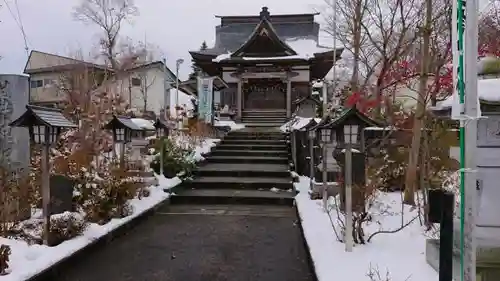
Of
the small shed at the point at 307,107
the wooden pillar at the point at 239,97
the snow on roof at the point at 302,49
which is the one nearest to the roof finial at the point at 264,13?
the snow on roof at the point at 302,49

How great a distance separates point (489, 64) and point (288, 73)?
17552 millimetres

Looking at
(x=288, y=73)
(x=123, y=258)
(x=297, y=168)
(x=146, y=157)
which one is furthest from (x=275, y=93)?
(x=123, y=258)

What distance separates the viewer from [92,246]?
5.11 m

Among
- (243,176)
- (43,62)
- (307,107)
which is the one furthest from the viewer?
(43,62)

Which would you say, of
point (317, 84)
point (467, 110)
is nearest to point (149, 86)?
point (317, 84)

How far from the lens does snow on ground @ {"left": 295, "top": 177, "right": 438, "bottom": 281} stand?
3623mm

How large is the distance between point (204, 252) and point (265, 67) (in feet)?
54.6

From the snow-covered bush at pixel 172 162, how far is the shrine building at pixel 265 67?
1088 cm

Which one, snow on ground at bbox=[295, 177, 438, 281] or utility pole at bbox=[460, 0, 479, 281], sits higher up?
utility pole at bbox=[460, 0, 479, 281]

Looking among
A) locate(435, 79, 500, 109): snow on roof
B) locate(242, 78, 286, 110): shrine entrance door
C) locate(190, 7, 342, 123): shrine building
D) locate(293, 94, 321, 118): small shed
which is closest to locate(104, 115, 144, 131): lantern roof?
locate(435, 79, 500, 109): snow on roof

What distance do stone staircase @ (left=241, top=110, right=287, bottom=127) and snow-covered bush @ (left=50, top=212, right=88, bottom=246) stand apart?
14.8 metres

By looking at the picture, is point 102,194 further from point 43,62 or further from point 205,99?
point 43,62

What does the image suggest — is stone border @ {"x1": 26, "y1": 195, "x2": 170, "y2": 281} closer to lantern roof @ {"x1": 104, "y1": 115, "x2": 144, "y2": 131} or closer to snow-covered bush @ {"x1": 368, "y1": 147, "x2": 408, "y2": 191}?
lantern roof @ {"x1": 104, "y1": 115, "x2": 144, "y2": 131}

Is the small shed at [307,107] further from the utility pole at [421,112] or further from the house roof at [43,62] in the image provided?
the house roof at [43,62]
